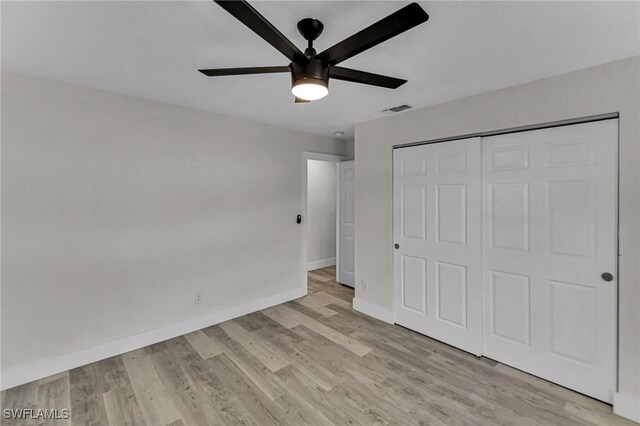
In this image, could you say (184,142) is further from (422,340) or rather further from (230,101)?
(422,340)

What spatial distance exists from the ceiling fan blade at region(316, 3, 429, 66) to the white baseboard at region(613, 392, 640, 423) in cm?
265

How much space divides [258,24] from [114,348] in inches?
115

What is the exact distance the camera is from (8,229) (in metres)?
2.11

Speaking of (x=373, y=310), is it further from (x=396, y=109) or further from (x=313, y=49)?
(x=313, y=49)

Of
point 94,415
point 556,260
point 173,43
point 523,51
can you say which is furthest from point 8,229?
point 556,260

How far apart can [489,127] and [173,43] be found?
2485 millimetres

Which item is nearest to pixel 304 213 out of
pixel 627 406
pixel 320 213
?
pixel 320 213

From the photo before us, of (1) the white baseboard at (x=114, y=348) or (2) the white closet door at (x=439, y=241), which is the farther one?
(2) the white closet door at (x=439, y=241)

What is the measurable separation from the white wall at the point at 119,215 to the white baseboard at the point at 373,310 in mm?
1195

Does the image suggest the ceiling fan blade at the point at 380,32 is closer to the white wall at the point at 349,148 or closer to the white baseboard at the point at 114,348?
the white baseboard at the point at 114,348

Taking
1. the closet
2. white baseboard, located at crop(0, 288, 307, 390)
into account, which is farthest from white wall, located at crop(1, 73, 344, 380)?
the closet

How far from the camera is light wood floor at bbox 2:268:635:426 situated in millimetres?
1866

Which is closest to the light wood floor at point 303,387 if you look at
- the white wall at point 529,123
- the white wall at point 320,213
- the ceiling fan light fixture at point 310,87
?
the white wall at point 529,123

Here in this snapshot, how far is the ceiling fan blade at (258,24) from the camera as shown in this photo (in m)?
0.99
